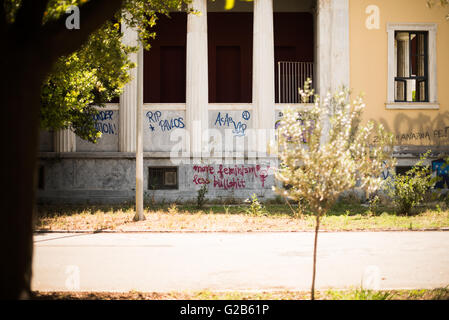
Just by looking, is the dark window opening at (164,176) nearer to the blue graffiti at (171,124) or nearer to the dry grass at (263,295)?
the blue graffiti at (171,124)

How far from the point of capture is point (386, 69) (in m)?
15.9

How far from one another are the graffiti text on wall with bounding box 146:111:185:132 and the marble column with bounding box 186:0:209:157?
0.39 metres

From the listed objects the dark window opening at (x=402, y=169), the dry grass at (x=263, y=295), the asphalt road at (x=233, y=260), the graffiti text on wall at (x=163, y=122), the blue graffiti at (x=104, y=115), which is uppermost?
the blue graffiti at (x=104, y=115)

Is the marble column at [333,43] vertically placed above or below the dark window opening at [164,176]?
above

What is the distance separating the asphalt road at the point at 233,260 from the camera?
5.77 meters

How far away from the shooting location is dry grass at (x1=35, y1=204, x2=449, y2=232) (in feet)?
34.7

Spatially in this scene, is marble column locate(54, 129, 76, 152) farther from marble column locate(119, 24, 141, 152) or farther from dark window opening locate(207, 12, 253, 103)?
dark window opening locate(207, 12, 253, 103)

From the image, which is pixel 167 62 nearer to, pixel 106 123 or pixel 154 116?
pixel 154 116

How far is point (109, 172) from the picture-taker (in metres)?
15.6

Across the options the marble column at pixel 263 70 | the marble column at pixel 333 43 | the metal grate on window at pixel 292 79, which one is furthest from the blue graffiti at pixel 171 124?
the marble column at pixel 333 43

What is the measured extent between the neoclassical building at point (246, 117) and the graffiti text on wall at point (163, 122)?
0.04 m

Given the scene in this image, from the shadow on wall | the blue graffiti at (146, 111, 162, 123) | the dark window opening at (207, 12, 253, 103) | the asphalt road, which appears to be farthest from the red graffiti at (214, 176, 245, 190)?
the shadow on wall

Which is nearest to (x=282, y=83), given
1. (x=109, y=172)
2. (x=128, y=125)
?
(x=128, y=125)
